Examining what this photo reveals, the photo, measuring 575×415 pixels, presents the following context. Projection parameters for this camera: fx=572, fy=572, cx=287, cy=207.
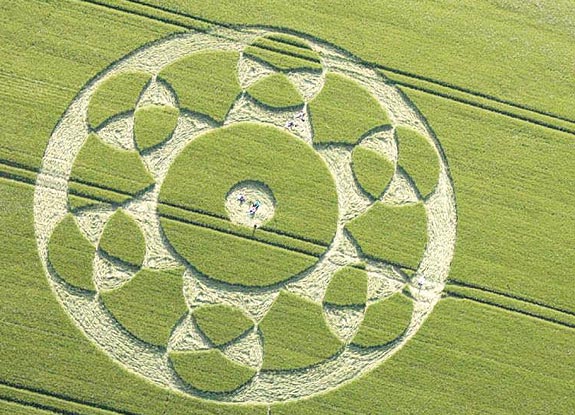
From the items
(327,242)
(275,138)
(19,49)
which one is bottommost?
(327,242)

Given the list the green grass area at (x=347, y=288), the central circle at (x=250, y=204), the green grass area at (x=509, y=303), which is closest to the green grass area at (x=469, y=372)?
the green grass area at (x=509, y=303)

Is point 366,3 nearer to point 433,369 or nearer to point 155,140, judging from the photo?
point 155,140

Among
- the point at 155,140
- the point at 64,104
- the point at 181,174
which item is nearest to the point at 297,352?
the point at 181,174

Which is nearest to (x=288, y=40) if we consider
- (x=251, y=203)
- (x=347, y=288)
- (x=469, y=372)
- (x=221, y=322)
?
(x=251, y=203)

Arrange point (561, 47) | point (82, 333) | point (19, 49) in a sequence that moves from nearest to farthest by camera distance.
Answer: point (82, 333), point (19, 49), point (561, 47)

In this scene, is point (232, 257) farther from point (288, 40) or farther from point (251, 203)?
point (288, 40)

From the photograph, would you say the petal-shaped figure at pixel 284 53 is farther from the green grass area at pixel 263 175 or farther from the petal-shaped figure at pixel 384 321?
the petal-shaped figure at pixel 384 321

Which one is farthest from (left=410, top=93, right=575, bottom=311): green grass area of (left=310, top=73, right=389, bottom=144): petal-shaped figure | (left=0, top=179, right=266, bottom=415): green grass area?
(left=0, top=179, right=266, bottom=415): green grass area
